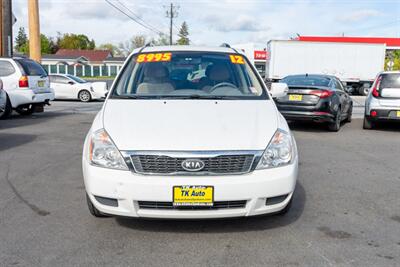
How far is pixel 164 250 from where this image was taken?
3.53m

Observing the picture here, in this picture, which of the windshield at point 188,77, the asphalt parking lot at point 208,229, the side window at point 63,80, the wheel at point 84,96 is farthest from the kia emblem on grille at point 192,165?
the side window at point 63,80

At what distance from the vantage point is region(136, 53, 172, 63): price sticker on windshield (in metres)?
5.21

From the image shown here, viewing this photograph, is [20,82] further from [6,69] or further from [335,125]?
[335,125]

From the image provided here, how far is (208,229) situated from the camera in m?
3.94

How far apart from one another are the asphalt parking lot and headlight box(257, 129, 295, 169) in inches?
27.0

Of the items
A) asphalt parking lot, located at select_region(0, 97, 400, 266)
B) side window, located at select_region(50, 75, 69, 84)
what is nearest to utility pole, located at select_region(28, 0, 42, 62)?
side window, located at select_region(50, 75, 69, 84)

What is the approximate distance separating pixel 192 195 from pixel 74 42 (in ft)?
399

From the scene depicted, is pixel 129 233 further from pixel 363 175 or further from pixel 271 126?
pixel 363 175

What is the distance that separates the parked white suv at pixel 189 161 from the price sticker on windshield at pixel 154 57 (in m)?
1.12

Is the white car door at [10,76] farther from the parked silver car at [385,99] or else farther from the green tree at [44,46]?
the green tree at [44,46]

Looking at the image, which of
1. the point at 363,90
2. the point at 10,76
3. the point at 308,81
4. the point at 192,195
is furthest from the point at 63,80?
the point at 363,90

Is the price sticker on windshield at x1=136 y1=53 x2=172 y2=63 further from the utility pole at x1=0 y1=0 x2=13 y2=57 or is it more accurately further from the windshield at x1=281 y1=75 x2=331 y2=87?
the utility pole at x1=0 y1=0 x2=13 y2=57

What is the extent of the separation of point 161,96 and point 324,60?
2641 cm

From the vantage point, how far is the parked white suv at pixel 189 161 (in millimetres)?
3434
